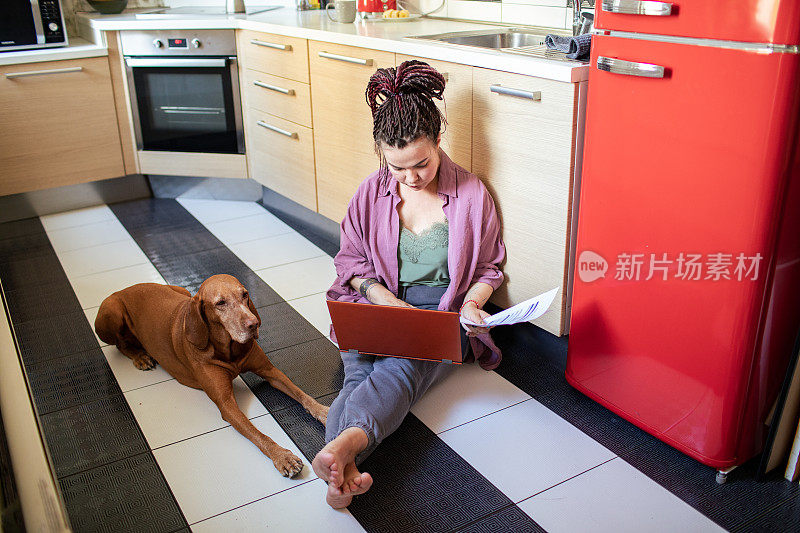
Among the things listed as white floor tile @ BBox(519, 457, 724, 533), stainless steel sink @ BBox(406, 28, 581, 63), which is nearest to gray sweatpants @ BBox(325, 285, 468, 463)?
white floor tile @ BBox(519, 457, 724, 533)

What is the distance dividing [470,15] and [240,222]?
1.42m

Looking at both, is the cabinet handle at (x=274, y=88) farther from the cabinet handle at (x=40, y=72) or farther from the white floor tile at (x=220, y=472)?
the white floor tile at (x=220, y=472)

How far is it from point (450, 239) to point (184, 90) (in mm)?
2068

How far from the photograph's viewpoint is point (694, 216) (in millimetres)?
1522

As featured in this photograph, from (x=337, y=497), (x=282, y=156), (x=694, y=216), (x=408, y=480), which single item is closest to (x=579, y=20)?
(x=694, y=216)

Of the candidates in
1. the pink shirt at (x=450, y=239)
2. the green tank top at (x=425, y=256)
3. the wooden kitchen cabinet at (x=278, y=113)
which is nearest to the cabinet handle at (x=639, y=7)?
the pink shirt at (x=450, y=239)

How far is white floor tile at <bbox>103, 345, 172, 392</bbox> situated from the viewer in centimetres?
210

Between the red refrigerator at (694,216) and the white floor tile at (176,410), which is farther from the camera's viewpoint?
the white floor tile at (176,410)

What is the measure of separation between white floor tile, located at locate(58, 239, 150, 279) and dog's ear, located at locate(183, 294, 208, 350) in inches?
47.8

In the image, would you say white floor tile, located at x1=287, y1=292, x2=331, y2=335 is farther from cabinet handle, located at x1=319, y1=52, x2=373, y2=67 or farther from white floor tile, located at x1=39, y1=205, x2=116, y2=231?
white floor tile, located at x1=39, y1=205, x2=116, y2=231

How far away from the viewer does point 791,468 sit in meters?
1.62

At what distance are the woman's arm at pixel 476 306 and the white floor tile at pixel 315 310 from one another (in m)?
0.56

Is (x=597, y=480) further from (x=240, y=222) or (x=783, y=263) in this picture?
(x=240, y=222)

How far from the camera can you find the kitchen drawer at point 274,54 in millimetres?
2914
